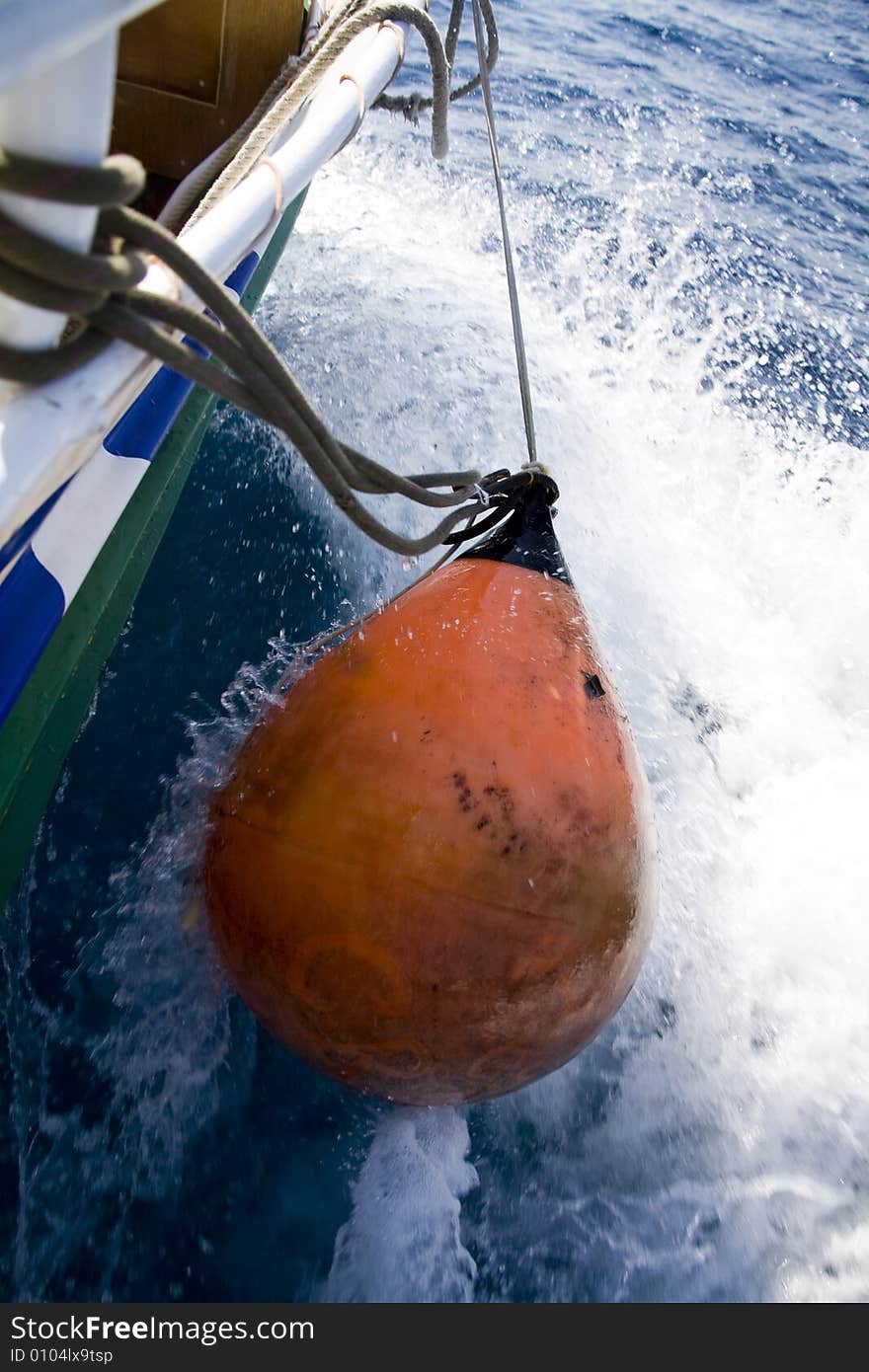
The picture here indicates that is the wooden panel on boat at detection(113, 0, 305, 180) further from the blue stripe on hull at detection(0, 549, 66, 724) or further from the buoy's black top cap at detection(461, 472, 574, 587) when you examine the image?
the blue stripe on hull at detection(0, 549, 66, 724)

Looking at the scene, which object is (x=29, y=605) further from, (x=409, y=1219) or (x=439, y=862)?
(x=409, y=1219)

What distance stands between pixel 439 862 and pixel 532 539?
85cm

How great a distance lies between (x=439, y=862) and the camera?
1.63m

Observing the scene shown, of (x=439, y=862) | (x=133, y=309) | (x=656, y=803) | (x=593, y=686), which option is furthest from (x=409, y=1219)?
(x=133, y=309)

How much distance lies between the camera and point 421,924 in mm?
1623

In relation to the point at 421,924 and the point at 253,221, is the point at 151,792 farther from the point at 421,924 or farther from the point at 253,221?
the point at 253,221

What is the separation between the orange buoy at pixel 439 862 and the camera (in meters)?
1.64

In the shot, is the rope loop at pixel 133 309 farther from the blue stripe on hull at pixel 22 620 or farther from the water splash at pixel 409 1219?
the water splash at pixel 409 1219

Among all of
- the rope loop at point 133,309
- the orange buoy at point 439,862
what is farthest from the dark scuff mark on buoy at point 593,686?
the rope loop at point 133,309

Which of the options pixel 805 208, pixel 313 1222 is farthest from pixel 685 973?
pixel 805 208

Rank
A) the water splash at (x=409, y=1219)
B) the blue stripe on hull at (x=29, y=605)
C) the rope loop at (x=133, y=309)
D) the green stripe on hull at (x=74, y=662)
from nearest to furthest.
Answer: the rope loop at (x=133, y=309) → the blue stripe on hull at (x=29, y=605) → the green stripe on hull at (x=74, y=662) → the water splash at (x=409, y=1219)

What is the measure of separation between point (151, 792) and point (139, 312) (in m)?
1.69

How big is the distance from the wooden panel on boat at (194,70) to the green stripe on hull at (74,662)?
2.97 ft

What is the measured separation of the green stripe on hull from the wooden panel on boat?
904 mm
